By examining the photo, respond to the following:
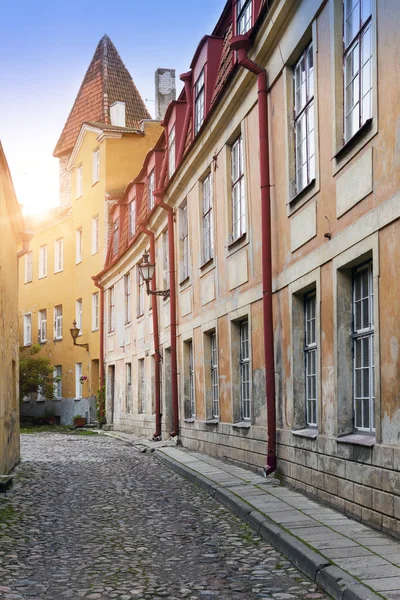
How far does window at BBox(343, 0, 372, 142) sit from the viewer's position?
873 centimetres

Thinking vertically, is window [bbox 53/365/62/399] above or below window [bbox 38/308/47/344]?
below

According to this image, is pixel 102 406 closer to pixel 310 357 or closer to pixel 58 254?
pixel 58 254

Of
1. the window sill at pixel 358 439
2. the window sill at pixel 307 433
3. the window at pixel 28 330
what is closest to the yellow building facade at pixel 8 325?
the window sill at pixel 307 433

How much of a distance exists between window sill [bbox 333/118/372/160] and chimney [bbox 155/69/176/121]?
26252 mm

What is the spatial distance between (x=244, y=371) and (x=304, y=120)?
5032 mm

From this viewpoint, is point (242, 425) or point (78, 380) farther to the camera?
point (78, 380)

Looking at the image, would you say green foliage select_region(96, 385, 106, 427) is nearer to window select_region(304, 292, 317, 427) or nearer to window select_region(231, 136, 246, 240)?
window select_region(231, 136, 246, 240)

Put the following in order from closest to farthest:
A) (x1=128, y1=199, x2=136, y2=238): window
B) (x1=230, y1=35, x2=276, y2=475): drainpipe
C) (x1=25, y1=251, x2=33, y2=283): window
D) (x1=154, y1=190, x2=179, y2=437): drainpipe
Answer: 1. (x1=230, y1=35, x2=276, y2=475): drainpipe
2. (x1=154, y1=190, x2=179, y2=437): drainpipe
3. (x1=128, y1=199, x2=136, y2=238): window
4. (x1=25, y1=251, x2=33, y2=283): window

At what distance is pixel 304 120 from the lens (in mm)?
11133

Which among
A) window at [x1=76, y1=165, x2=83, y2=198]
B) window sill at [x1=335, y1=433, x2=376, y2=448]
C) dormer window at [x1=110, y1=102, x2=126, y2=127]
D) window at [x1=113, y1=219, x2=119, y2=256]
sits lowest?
window sill at [x1=335, y1=433, x2=376, y2=448]

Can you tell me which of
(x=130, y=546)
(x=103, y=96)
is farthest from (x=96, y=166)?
(x=130, y=546)

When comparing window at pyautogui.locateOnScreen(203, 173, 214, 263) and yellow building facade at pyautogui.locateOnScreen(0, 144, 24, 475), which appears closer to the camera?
yellow building facade at pyautogui.locateOnScreen(0, 144, 24, 475)

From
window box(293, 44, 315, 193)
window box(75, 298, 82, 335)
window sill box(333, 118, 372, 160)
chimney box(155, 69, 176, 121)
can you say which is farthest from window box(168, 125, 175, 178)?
window box(75, 298, 82, 335)

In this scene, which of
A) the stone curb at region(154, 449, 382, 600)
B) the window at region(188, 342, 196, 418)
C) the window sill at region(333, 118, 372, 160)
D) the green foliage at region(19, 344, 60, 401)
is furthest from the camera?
the green foliage at region(19, 344, 60, 401)
